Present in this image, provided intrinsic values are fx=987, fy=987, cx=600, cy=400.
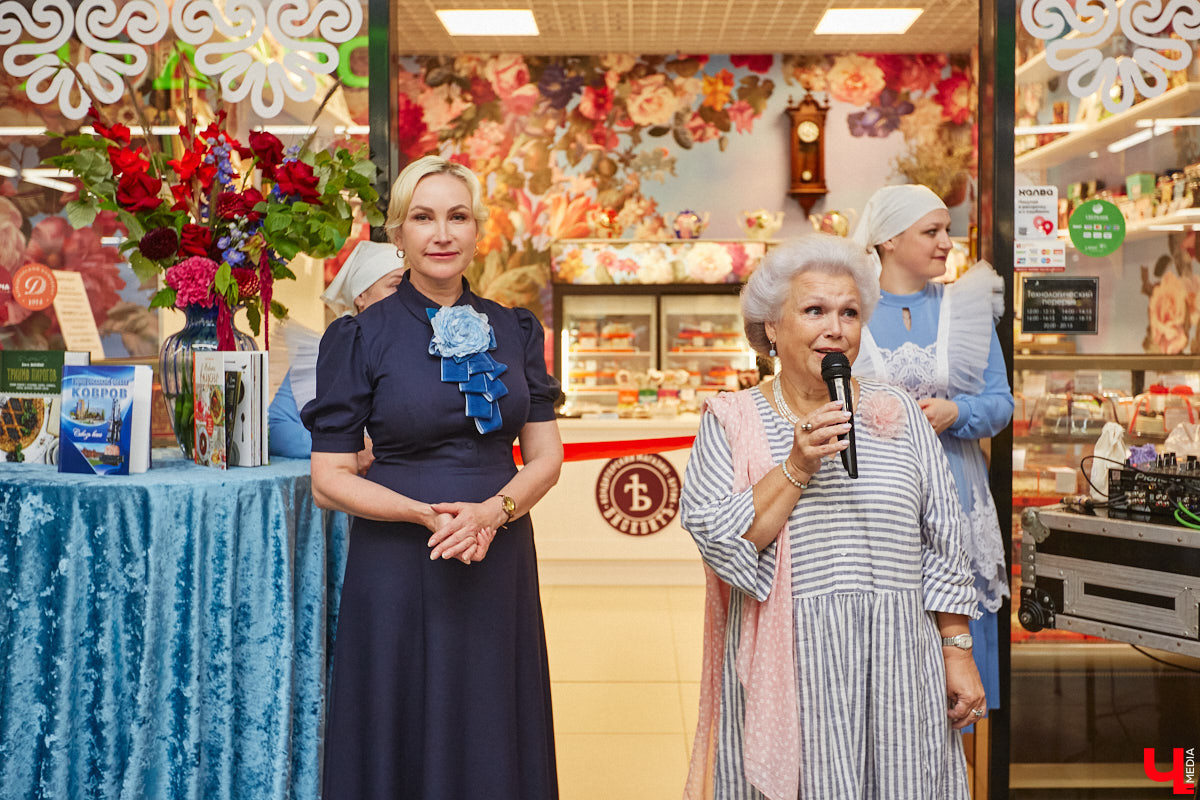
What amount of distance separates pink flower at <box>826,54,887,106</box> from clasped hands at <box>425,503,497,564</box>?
6.79 meters

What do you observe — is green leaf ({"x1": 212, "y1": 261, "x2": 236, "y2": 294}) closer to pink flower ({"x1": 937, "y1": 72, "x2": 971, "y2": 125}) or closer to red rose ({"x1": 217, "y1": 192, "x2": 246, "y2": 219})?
red rose ({"x1": 217, "y1": 192, "x2": 246, "y2": 219})

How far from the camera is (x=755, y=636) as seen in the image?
5.61 feet

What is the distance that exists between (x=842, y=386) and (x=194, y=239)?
63.0 inches

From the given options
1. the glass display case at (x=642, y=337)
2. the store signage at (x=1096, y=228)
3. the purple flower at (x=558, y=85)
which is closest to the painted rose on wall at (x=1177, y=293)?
the store signage at (x=1096, y=228)

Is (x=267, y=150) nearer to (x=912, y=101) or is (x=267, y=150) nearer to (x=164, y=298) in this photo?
(x=164, y=298)

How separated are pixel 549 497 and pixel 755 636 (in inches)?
165

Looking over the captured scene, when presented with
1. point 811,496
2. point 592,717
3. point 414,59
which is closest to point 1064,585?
point 811,496

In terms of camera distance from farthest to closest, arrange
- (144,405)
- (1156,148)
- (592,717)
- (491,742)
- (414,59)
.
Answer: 1. (414,59)
2. (592,717)
3. (1156,148)
4. (144,405)
5. (491,742)

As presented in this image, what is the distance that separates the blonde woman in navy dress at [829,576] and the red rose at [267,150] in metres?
1.29

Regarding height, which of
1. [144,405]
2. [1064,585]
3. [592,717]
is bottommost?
[592,717]

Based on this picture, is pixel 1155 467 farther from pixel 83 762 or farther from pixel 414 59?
pixel 414 59

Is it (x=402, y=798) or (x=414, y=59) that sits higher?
(x=414, y=59)

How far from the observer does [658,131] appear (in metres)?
7.78

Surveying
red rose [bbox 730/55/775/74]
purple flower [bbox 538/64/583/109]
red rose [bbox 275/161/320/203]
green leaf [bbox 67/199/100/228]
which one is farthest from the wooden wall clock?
green leaf [bbox 67/199/100/228]
